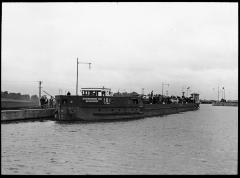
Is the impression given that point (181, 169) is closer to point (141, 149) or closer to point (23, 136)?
point (141, 149)

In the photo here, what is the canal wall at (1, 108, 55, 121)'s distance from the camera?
30200 millimetres

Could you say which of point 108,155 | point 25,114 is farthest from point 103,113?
point 108,155

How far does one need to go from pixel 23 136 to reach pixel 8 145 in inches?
155

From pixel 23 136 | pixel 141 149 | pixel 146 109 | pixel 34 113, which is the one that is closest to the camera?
pixel 141 149

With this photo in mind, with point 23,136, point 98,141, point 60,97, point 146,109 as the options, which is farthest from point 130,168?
point 146,109

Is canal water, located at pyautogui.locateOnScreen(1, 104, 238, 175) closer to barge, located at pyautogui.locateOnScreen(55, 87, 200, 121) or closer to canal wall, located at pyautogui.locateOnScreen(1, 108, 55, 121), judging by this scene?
canal wall, located at pyautogui.locateOnScreen(1, 108, 55, 121)

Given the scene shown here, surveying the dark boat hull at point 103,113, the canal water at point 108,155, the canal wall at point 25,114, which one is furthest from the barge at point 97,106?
the canal water at point 108,155

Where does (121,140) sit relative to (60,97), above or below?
below

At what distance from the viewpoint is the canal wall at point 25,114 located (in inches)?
1189

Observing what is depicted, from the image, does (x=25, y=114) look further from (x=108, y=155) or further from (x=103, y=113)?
(x=108, y=155)

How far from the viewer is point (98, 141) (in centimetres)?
2120

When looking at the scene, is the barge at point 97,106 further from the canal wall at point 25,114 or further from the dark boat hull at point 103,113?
the canal wall at point 25,114

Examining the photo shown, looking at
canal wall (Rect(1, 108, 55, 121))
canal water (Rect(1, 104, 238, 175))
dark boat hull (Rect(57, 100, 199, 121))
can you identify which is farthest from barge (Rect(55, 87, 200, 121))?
canal water (Rect(1, 104, 238, 175))

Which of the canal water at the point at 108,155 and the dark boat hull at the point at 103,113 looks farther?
the dark boat hull at the point at 103,113
